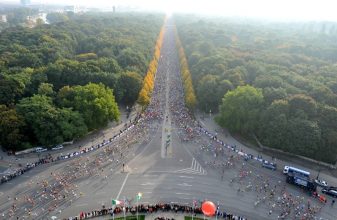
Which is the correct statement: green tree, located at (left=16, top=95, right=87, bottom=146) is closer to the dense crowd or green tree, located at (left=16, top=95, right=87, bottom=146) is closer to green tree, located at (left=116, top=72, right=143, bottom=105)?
the dense crowd

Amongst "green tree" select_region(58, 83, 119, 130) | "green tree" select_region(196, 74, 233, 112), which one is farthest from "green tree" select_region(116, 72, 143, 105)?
"green tree" select_region(196, 74, 233, 112)

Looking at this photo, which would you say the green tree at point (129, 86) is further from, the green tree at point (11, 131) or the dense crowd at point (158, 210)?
the dense crowd at point (158, 210)

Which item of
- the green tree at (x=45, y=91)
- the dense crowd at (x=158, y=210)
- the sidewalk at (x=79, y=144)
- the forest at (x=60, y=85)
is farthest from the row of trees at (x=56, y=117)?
the dense crowd at (x=158, y=210)

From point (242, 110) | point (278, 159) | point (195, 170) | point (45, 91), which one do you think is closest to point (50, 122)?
point (45, 91)

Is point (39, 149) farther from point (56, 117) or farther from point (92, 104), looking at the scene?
point (92, 104)

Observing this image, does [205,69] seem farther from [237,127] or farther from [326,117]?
[326,117]

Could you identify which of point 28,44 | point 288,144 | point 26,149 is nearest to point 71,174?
point 26,149

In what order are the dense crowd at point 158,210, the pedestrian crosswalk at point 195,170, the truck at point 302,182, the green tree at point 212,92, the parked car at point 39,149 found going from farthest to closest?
1. the green tree at point 212,92
2. the parked car at point 39,149
3. the pedestrian crosswalk at point 195,170
4. the truck at point 302,182
5. the dense crowd at point 158,210
